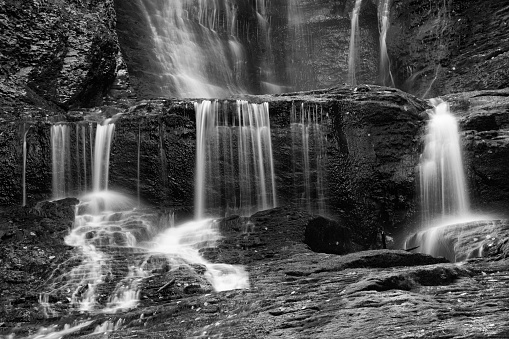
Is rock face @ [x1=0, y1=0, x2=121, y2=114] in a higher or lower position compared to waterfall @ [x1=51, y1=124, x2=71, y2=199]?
higher

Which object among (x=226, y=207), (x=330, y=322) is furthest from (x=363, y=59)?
(x=330, y=322)

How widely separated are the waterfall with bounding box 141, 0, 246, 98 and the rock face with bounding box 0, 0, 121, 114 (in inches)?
103

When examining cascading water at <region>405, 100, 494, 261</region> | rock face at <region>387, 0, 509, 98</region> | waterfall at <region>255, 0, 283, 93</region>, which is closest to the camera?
cascading water at <region>405, 100, 494, 261</region>

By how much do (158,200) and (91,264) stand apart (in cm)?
508

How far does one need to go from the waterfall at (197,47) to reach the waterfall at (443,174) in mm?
9356

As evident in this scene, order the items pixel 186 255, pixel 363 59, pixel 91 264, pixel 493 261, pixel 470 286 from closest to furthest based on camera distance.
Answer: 1. pixel 470 286
2. pixel 493 261
3. pixel 91 264
4. pixel 186 255
5. pixel 363 59

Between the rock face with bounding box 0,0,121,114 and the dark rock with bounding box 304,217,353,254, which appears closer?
the dark rock with bounding box 304,217,353,254

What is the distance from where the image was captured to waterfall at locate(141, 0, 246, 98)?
2336 cm

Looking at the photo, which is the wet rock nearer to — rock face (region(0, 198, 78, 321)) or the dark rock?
the dark rock

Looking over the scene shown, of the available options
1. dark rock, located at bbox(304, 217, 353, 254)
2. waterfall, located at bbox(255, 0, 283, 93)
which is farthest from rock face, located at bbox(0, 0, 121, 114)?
dark rock, located at bbox(304, 217, 353, 254)

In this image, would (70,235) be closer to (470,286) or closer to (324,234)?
(324,234)

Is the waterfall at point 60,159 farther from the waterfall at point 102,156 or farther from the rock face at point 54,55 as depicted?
the rock face at point 54,55

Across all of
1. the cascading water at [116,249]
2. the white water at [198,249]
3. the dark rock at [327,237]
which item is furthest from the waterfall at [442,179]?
the cascading water at [116,249]

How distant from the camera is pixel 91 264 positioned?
11469mm
